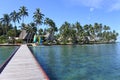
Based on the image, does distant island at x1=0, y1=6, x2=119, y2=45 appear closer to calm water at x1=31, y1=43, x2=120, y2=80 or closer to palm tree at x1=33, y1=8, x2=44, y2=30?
palm tree at x1=33, y1=8, x2=44, y2=30

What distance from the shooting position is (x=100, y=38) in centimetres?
13700

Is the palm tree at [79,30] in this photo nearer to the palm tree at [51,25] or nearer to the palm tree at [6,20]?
the palm tree at [51,25]

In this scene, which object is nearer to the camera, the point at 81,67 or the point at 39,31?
the point at 81,67

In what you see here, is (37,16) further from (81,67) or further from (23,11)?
(81,67)

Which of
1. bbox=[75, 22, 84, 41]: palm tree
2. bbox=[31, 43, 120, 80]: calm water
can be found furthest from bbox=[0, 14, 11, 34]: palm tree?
bbox=[31, 43, 120, 80]: calm water

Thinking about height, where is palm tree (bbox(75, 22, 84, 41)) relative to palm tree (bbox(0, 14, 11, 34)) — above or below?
below

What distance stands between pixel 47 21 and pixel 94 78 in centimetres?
8089

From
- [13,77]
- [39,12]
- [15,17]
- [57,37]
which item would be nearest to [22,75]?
[13,77]

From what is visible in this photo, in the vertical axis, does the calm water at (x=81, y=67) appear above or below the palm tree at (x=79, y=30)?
below

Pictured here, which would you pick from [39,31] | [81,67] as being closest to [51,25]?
[39,31]

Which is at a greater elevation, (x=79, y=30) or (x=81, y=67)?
(x=79, y=30)

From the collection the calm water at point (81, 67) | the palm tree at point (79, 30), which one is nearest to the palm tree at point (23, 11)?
the palm tree at point (79, 30)

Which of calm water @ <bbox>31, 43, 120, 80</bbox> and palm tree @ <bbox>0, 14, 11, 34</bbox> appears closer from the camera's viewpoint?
calm water @ <bbox>31, 43, 120, 80</bbox>

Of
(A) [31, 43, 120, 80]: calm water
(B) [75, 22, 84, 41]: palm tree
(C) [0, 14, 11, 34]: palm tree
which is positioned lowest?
(A) [31, 43, 120, 80]: calm water
